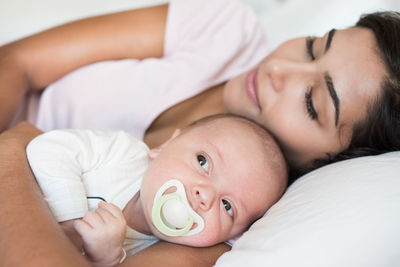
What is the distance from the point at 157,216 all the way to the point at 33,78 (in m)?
0.95

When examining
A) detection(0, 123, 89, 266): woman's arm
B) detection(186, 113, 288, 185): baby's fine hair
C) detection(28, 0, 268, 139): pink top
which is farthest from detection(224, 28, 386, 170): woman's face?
detection(0, 123, 89, 266): woman's arm

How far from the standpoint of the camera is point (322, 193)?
1.05 m

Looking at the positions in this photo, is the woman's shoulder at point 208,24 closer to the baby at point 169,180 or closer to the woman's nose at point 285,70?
the woman's nose at point 285,70

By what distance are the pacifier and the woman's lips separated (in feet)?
1.61

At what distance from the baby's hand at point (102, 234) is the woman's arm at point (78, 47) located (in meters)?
0.78

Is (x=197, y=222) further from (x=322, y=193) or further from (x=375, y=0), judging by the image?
(x=375, y=0)

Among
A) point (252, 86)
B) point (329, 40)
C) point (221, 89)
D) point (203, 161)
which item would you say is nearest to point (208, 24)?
point (221, 89)

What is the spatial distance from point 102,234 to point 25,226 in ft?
0.57

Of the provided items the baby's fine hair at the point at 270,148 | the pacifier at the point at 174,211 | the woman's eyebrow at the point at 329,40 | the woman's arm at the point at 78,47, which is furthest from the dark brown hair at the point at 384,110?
the woman's arm at the point at 78,47

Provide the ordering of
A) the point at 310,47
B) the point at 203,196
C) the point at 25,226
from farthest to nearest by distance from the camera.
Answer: the point at 310,47
the point at 203,196
the point at 25,226

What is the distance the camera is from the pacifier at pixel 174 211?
111cm

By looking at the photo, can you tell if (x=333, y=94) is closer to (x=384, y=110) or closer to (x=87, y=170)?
(x=384, y=110)

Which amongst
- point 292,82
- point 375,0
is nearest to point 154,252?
point 292,82

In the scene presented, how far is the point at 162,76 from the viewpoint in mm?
1731
